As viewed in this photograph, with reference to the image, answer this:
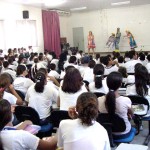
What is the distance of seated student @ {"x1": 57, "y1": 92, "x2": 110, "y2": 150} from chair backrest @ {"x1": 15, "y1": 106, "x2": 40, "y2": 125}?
130 cm

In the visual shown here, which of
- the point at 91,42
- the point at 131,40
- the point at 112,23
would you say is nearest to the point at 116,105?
the point at 131,40

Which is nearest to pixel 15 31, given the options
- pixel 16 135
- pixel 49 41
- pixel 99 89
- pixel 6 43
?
pixel 6 43

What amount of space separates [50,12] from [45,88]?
422 inches

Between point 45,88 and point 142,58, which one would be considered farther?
point 142,58

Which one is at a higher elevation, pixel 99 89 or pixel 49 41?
pixel 49 41

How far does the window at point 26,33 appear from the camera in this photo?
39.2ft

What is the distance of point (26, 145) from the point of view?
173 cm

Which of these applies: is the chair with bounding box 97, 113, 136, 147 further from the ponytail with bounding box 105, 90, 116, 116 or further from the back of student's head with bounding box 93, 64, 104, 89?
the back of student's head with bounding box 93, 64, 104, 89

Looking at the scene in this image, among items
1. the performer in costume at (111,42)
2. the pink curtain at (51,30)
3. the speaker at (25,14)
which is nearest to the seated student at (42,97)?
the speaker at (25,14)

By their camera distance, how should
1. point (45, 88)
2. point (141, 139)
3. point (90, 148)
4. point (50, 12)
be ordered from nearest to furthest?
point (90, 148) → point (45, 88) → point (141, 139) → point (50, 12)

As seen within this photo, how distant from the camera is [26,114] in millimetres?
3039

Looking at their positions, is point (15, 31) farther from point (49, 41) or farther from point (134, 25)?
point (134, 25)

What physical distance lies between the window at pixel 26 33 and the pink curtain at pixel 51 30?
0.72 metres

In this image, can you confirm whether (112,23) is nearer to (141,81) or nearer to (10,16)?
(10,16)
